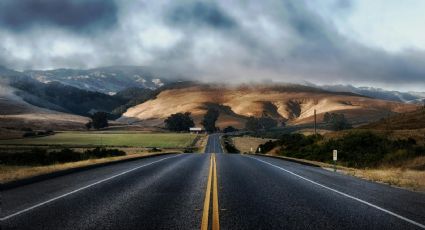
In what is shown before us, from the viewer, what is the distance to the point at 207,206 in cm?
1271

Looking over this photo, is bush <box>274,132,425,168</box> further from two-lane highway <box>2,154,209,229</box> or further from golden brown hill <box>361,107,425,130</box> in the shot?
golden brown hill <box>361,107,425,130</box>

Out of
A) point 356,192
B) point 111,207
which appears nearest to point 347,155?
point 356,192

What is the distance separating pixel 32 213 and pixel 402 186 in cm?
1459

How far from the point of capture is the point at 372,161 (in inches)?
1487

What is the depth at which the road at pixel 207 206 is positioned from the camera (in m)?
10.4

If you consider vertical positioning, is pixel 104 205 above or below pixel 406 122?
below

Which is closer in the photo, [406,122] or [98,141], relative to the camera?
[406,122]

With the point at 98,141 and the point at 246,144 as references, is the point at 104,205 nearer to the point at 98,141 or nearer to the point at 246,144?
the point at 246,144

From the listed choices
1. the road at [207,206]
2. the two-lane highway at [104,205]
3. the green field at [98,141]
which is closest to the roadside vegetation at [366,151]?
the road at [207,206]

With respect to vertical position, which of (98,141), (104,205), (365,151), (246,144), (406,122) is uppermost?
(406,122)

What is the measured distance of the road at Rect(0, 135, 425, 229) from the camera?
34.1ft

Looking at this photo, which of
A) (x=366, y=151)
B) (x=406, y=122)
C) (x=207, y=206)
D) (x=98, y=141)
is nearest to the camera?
(x=207, y=206)

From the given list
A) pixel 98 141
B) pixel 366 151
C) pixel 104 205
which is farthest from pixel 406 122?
pixel 104 205

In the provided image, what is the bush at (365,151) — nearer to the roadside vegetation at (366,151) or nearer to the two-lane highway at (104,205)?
the roadside vegetation at (366,151)
